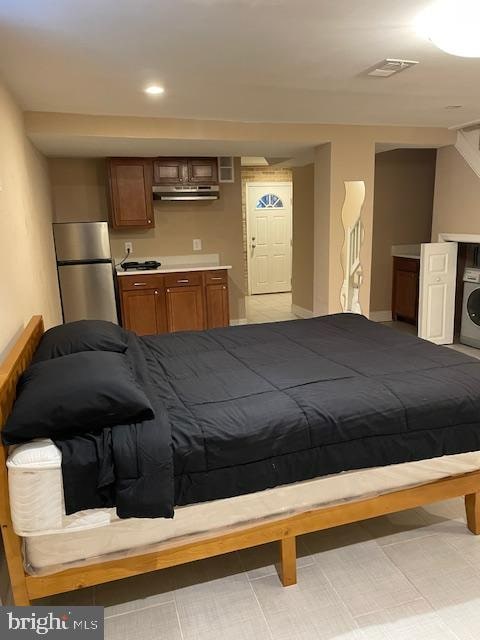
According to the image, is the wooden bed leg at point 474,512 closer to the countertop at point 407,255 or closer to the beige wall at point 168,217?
the countertop at point 407,255

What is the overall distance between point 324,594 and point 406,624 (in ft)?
1.02

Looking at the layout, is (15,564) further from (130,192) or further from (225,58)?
(130,192)

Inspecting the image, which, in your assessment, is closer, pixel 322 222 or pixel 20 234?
pixel 20 234

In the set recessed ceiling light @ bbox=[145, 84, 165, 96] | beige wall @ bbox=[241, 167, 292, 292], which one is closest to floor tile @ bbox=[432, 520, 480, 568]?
recessed ceiling light @ bbox=[145, 84, 165, 96]

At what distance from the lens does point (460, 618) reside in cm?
168

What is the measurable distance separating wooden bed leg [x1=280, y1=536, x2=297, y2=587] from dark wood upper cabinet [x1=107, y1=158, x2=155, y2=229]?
4147mm

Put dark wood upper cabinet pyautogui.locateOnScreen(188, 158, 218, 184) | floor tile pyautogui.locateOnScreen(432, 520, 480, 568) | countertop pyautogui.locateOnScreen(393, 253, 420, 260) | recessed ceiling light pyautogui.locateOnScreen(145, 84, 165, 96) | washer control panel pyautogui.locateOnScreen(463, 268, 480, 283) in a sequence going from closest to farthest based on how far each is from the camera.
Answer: floor tile pyautogui.locateOnScreen(432, 520, 480, 568) < recessed ceiling light pyautogui.locateOnScreen(145, 84, 165, 96) < washer control panel pyautogui.locateOnScreen(463, 268, 480, 283) < dark wood upper cabinet pyautogui.locateOnScreen(188, 158, 218, 184) < countertop pyautogui.locateOnScreen(393, 253, 420, 260)

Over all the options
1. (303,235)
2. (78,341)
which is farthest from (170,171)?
(78,341)

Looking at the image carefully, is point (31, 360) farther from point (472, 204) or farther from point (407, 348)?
point (472, 204)

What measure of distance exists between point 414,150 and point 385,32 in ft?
13.5

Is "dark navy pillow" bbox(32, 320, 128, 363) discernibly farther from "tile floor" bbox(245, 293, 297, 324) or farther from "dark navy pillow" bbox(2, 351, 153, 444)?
"tile floor" bbox(245, 293, 297, 324)

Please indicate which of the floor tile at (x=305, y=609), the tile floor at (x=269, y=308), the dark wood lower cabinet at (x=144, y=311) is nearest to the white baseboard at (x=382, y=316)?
the tile floor at (x=269, y=308)

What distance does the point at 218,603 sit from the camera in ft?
5.88

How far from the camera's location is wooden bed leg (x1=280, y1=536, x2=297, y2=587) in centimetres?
185
